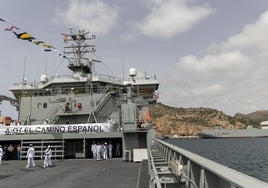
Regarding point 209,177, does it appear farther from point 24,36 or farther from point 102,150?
point 24,36

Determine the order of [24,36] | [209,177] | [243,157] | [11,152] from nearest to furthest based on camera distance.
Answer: [209,177] → [24,36] → [11,152] → [243,157]

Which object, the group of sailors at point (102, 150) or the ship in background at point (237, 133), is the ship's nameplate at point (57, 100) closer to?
the group of sailors at point (102, 150)

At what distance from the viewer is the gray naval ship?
24.3 metres

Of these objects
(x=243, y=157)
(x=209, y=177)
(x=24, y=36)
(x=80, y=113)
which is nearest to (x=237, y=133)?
(x=243, y=157)

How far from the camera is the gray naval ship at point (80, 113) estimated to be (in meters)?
24.3

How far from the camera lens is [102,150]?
2573 cm

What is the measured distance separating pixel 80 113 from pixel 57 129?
287cm

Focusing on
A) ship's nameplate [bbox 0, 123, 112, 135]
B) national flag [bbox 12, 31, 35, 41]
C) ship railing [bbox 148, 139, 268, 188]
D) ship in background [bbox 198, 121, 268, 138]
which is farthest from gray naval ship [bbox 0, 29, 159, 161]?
ship in background [bbox 198, 121, 268, 138]

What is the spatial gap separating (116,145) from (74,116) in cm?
477

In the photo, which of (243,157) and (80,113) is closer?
(80,113)

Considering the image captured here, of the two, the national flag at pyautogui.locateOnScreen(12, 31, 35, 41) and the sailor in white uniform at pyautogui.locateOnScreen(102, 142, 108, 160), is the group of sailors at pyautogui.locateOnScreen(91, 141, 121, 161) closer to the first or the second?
the sailor in white uniform at pyautogui.locateOnScreen(102, 142, 108, 160)

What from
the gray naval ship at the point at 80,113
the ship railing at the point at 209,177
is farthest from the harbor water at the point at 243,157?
the ship railing at the point at 209,177

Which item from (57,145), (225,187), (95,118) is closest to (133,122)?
(95,118)

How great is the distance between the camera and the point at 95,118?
1081 inches
